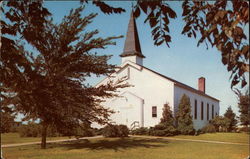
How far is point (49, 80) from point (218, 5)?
6.84 meters

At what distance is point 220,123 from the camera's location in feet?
81.8

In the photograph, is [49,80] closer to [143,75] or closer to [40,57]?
[40,57]

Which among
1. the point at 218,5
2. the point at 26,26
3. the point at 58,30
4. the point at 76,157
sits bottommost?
the point at 76,157

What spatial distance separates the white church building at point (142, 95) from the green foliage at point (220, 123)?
3.90 ft

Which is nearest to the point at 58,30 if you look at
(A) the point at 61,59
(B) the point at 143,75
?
(A) the point at 61,59

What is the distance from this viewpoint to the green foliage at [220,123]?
942 inches

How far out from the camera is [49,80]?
8.27m

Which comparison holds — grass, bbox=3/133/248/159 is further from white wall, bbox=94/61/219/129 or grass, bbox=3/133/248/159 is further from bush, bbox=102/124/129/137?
white wall, bbox=94/61/219/129

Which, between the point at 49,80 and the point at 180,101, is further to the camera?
the point at 180,101

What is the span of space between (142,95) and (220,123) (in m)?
14.0

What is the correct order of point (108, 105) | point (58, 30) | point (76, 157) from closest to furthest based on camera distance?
point (76, 157), point (58, 30), point (108, 105)

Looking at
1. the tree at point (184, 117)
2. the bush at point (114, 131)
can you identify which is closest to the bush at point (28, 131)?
the bush at point (114, 131)

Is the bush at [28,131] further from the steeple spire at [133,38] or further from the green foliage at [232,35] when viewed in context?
the green foliage at [232,35]

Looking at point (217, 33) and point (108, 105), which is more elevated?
point (217, 33)
